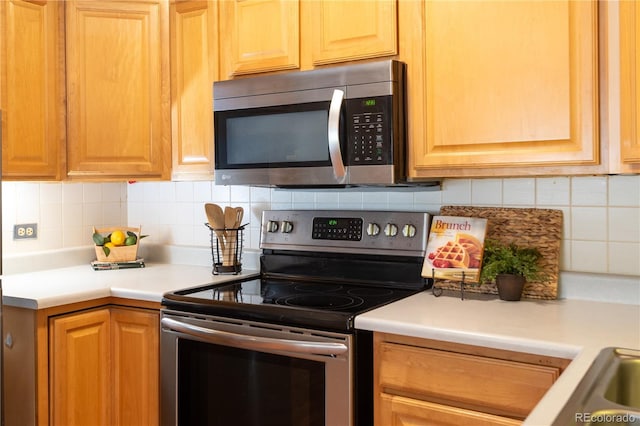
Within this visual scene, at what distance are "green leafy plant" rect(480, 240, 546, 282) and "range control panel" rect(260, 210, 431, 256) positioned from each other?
0.27 metres

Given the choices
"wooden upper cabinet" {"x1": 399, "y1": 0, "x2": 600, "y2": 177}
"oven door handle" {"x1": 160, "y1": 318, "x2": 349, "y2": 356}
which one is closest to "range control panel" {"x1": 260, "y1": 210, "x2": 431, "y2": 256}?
"wooden upper cabinet" {"x1": 399, "y1": 0, "x2": 600, "y2": 177}

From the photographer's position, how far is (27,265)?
2586mm

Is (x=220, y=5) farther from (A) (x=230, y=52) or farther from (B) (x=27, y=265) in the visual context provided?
(B) (x=27, y=265)

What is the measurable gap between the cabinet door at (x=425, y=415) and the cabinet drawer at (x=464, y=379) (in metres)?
0.02

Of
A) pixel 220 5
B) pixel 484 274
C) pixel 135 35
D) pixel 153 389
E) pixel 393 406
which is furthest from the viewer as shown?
pixel 135 35

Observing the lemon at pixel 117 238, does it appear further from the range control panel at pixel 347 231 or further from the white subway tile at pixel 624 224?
the white subway tile at pixel 624 224

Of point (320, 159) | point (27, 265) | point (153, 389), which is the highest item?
point (320, 159)

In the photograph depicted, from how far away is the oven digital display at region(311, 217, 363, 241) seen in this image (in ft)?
7.52

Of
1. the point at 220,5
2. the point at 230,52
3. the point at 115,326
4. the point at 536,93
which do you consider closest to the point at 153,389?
the point at 115,326

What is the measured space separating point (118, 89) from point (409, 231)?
1.32m

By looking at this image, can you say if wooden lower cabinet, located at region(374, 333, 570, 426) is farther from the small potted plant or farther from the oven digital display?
the oven digital display

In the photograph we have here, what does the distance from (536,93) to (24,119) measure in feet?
5.99

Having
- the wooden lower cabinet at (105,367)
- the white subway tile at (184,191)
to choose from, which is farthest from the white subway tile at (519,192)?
the white subway tile at (184,191)

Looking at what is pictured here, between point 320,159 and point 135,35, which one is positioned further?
point 135,35
